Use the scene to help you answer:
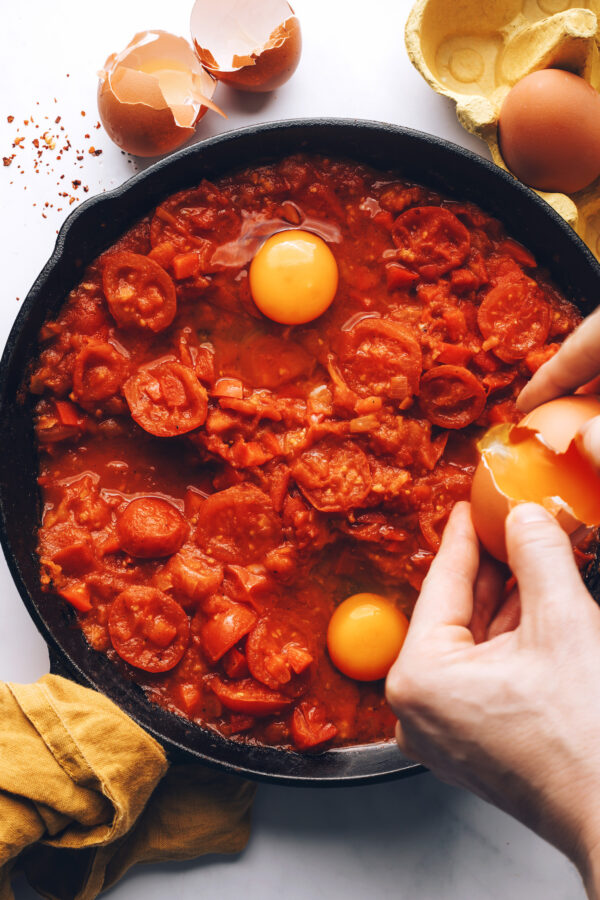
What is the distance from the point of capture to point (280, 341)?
341cm

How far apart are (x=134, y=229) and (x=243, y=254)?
0.48 metres

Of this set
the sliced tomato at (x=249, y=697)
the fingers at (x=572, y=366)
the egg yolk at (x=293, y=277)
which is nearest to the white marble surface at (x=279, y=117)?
the sliced tomato at (x=249, y=697)

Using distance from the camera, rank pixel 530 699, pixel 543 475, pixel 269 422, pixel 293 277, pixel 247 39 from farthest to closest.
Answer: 1. pixel 247 39
2. pixel 269 422
3. pixel 293 277
4. pixel 543 475
5. pixel 530 699

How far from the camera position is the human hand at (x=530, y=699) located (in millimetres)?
2012

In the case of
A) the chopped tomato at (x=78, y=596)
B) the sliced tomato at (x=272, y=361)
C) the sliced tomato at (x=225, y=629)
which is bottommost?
the sliced tomato at (x=225, y=629)

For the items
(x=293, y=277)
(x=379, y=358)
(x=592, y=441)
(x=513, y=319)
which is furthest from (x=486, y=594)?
(x=293, y=277)

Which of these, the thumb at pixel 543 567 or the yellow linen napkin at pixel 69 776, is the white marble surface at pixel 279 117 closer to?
the yellow linen napkin at pixel 69 776

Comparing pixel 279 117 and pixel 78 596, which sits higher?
pixel 279 117

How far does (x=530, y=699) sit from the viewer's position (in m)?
2.05

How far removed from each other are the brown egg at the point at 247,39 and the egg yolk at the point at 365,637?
2.31m

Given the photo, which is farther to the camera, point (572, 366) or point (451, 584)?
point (572, 366)

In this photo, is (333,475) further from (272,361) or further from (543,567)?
(543,567)

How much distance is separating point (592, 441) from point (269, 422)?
58.4 inches

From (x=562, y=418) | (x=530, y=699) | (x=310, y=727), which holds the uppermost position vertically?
(x=562, y=418)
